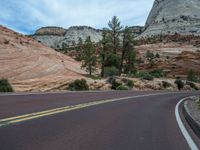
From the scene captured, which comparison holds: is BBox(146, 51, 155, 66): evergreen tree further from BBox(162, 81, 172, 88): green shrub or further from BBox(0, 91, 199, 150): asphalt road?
BBox(0, 91, 199, 150): asphalt road

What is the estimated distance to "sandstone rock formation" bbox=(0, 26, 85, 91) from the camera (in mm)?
34562

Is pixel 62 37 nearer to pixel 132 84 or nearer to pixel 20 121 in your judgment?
pixel 132 84

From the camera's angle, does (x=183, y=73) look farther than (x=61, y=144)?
Yes

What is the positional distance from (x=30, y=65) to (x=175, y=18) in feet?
404

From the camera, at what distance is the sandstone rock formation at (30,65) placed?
3456cm

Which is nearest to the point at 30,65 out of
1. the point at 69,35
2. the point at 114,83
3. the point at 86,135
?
the point at 114,83

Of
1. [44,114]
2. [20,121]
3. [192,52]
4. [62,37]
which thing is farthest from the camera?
[62,37]

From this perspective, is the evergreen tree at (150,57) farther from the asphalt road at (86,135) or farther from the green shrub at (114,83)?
the asphalt road at (86,135)

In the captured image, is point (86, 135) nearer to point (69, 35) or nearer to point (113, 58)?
point (113, 58)

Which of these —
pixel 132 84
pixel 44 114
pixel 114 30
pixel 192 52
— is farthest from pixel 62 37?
pixel 44 114

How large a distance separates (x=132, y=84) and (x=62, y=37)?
466 feet

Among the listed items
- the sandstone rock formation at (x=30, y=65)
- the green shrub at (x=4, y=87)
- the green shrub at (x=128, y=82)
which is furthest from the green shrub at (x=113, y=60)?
the green shrub at (x=4, y=87)

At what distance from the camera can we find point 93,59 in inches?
2066

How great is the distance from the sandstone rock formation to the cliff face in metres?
97.4
